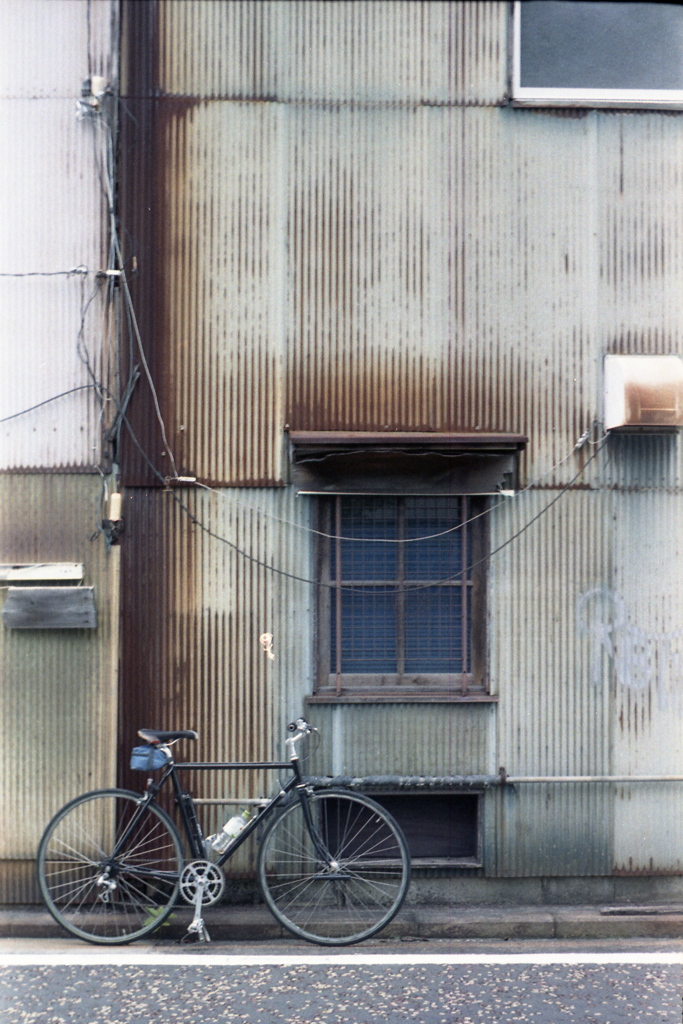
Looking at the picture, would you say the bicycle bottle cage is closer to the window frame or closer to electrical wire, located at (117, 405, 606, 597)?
the window frame

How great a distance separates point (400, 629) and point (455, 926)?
210 cm

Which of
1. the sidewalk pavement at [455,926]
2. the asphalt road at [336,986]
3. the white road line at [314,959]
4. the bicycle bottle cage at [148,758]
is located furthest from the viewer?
the sidewalk pavement at [455,926]

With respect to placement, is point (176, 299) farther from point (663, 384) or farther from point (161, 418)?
point (663, 384)

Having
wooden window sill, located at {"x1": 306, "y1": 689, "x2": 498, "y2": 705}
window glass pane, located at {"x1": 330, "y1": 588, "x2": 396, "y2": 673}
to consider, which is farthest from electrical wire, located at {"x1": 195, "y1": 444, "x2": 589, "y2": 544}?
wooden window sill, located at {"x1": 306, "y1": 689, "x2": 498, "y2": 705}

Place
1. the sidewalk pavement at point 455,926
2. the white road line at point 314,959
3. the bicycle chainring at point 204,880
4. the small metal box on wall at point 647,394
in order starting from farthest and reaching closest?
the small metal box on wall at point 647,394
the sidewalk pavement at point 455,926
the bicycle chainring at point 204,880
the white road line at point 314,959

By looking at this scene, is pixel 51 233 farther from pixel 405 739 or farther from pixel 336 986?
pixel 336 986

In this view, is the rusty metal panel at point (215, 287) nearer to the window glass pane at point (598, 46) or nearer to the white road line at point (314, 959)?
the window glass pane at point (598, 46)

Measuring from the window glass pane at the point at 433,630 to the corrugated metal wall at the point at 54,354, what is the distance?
7.19ft

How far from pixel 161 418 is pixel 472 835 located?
390 cm

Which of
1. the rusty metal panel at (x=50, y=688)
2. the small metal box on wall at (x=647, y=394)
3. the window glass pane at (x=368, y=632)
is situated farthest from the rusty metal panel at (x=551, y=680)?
the rusty metal panel at (x=50, y=688)

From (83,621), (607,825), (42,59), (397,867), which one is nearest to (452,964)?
(397,867)

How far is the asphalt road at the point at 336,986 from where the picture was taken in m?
5.11

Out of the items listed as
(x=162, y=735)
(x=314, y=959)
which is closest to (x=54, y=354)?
(x=162, y=735)

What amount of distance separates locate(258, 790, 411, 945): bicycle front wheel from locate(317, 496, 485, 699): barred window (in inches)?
39.6
